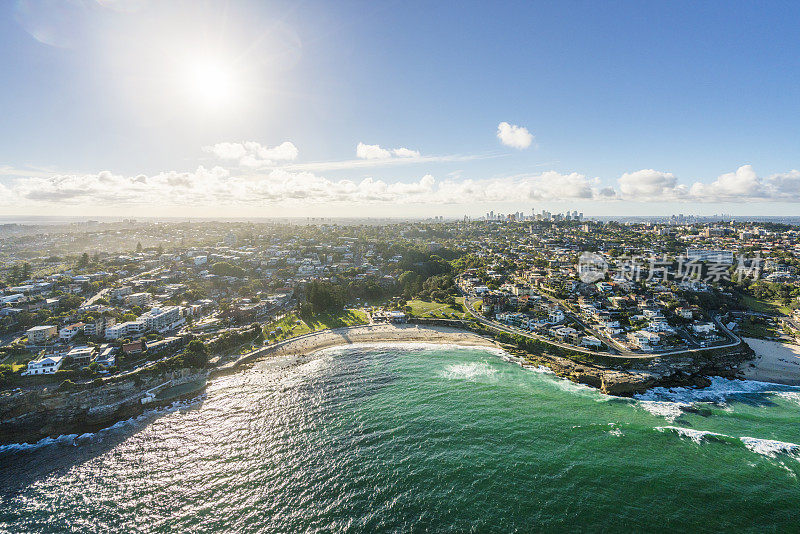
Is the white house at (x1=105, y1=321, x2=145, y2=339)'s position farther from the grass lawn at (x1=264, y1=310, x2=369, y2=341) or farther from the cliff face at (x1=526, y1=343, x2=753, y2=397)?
the cliff face at (x1=526, y1=343, x2=753, y2=397)

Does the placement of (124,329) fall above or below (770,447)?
above

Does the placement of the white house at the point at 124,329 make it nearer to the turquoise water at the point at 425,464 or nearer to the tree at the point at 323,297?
the turquoise water at the point at 425,464

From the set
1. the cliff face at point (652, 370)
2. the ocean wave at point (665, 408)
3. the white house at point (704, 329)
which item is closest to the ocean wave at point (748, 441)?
the ocean wave at point (665, 408)

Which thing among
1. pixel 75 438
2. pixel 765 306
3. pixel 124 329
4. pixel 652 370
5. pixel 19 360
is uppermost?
pixel 124 329

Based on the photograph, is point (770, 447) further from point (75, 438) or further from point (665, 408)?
point (75, 438)

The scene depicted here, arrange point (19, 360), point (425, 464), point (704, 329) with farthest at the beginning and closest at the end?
point (704, 329), point (19, 360), point (425, 464)

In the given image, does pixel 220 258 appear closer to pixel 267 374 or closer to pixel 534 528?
pixel 267 374

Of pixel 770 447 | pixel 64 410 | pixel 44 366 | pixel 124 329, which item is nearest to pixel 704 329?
pixel 770 447

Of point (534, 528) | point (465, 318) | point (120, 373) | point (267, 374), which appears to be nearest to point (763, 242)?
point (465, 318)
